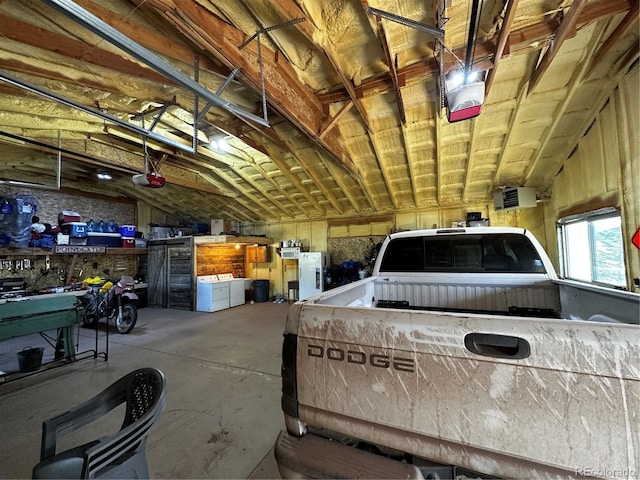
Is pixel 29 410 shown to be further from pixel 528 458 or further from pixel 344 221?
pixel 344 221

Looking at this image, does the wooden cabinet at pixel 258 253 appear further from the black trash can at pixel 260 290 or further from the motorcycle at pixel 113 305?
the motorcycle at pixel 113 305

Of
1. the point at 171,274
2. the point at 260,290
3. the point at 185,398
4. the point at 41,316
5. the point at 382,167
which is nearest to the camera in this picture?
the point at 185,398

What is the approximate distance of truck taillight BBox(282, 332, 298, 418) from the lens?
1.11m

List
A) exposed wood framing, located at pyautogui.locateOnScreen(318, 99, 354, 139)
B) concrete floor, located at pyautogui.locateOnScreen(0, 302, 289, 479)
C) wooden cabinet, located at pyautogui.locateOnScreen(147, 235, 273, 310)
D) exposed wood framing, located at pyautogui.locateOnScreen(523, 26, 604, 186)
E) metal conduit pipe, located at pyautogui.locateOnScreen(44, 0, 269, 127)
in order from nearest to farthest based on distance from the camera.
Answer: metal conduit pipe, located at pyautogui.locateOnScreen(44, 0, 269, 127), concrete floor, located at pyautogui.locateOnScreen(0, 302, 289, 479), exposed wood framing, located at pyautogui.locateOnScreen(523, 26, 604, 186), exposed wood framing, located at pyautogui.locateOnScreen(318, 99, 354, 139), wooden cabinet, located at pyautogui.locateOnScreen(147, 235, 273, 310)

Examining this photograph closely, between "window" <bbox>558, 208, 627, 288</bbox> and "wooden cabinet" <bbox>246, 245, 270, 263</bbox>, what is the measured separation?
8.03 m

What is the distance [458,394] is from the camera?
2.80 ft

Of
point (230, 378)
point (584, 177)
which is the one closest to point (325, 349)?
point (230, 378)

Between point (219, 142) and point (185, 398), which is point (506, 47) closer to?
point (219, 142)

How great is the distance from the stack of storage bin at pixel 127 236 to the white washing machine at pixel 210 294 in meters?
2.81

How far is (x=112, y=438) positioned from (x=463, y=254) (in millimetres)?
2905

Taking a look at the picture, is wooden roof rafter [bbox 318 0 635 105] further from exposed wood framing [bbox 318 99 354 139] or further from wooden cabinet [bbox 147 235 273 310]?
wooden cabinet [bbox 147 235 273 310]

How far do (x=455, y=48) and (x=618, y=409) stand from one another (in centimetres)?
381

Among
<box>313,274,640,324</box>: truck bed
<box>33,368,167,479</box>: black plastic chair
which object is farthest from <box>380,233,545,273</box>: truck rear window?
<box>33,368,167,479</box>: black plastic chair

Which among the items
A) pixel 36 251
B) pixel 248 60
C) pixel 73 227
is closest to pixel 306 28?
pixel 248 60
